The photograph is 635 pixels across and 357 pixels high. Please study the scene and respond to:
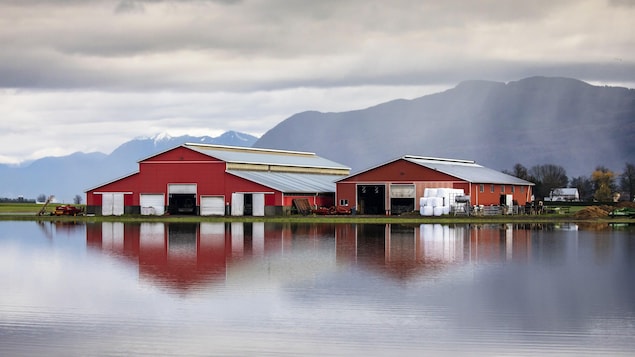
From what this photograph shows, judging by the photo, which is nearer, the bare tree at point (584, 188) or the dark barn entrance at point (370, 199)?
the dark barn entrance at point (370, 199)

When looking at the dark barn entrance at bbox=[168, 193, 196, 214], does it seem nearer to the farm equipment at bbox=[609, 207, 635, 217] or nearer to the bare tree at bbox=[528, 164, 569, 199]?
the farm equipment at bbox=[609, 207, 635, 217]

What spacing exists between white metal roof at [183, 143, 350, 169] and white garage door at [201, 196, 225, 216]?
2924 mm

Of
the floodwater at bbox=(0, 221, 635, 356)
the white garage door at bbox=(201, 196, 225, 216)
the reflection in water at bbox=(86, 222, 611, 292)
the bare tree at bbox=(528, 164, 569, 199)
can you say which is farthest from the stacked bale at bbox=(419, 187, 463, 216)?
the bare tree at bbox=(528, 164, 569, 199)

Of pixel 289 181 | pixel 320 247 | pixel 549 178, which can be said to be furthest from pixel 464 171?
pixel 549 178

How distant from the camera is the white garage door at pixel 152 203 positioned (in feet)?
228

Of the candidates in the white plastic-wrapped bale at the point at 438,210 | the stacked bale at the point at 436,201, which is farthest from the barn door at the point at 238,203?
the white plastic-wrapped bale at the point at 438,210

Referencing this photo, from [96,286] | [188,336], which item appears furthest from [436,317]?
[96,286]

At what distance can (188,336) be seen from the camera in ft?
55.8

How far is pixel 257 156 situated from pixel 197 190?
41.0 feet

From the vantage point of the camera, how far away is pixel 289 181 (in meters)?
73.2

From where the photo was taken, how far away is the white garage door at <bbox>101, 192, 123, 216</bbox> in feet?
231

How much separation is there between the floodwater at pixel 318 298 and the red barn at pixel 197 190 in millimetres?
27064

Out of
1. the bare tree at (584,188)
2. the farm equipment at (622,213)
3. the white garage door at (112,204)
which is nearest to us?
the farm equipment at (622,213)

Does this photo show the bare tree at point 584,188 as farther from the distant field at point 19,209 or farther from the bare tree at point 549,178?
the distant field at point 19,209
